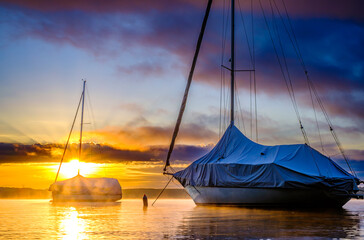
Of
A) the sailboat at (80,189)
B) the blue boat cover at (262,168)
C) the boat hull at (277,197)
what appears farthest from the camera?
the sailboat at (80,189)

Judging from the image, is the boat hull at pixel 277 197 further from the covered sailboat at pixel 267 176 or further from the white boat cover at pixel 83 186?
the white boat cover at pixel 83 186

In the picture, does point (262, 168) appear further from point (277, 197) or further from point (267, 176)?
point (277, 197)

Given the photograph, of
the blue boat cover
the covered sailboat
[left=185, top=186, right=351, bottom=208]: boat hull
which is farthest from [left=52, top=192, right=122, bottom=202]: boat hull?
[left=185, top=186, right=351, bottom=208]: boat hull

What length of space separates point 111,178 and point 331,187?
47645 millimetres

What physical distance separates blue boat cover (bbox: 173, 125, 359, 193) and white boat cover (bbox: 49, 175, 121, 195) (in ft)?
105

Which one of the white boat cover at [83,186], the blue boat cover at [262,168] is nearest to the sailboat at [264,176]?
the blue boat cover at [262,168]

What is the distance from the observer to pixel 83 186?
68562 millimetres

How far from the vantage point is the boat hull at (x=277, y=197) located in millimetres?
33647

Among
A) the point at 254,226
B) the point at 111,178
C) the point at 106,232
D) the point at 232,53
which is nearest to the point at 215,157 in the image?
the point at 232,53

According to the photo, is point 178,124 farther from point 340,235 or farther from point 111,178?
point 111,178

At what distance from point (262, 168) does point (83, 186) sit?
42.2 metres

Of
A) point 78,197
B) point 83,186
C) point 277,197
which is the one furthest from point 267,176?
point 78,197

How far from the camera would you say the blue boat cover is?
3319cm

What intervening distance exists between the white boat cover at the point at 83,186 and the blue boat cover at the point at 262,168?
3209 cm
